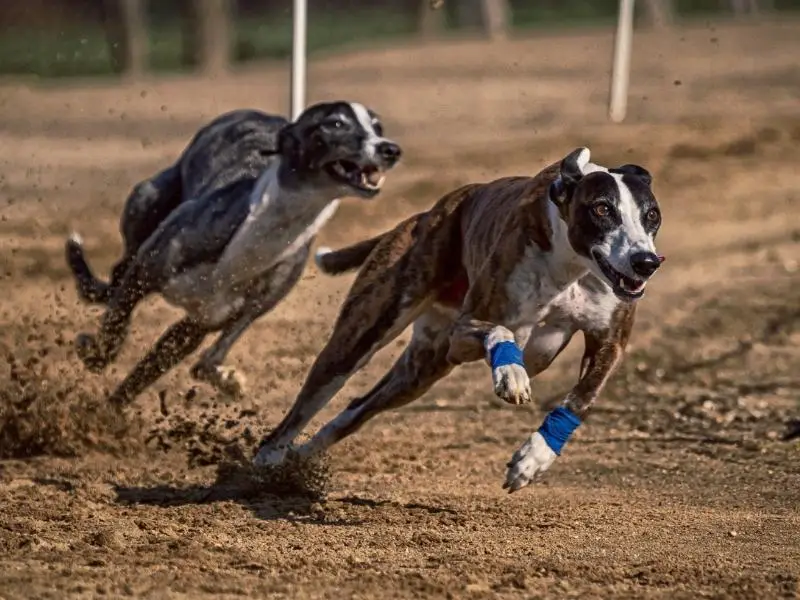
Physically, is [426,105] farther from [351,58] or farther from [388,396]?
[388,396]

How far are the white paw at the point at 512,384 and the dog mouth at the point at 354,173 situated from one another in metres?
1.95

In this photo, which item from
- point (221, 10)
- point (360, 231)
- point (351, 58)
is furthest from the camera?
point (221, 10)

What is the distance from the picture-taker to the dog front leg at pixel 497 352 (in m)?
5.23

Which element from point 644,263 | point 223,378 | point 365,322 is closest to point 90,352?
point 223,378

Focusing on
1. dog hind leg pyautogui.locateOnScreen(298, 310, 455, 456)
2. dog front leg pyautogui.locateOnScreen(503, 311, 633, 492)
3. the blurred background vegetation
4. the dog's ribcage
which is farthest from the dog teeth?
the blurred background vegetation

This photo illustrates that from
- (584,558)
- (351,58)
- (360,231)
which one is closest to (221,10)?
(351,58)

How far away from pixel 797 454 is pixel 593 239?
2050 millimetres

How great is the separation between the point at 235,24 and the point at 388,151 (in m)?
23.7

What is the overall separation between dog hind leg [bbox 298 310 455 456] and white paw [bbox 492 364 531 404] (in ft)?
3.34

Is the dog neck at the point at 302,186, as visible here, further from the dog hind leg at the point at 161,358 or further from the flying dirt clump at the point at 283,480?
the flying dirt clump at the point at 283,480

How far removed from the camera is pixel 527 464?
5.30 meters

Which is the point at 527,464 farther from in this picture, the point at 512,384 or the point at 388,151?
the point at 388,151

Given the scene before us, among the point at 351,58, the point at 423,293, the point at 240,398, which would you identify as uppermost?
the point at 423,293

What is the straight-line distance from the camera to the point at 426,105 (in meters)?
17.9
